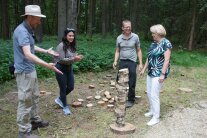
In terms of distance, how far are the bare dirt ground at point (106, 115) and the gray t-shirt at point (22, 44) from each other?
1.42m

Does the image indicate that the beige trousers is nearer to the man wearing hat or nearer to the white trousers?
the man wearing hat

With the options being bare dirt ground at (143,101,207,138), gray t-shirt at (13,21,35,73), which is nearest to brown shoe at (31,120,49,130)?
gray t-shirt at (13,21,35,73)

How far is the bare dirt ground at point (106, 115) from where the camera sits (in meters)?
6.07

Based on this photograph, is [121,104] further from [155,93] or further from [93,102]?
[93,102]

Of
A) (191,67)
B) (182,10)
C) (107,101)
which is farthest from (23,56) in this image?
(182,10)

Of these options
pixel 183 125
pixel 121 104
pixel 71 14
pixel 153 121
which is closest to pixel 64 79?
pixel 121 104

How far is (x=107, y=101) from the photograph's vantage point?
787 cm

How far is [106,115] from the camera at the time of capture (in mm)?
7039

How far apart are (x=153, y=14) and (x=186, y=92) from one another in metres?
17.0

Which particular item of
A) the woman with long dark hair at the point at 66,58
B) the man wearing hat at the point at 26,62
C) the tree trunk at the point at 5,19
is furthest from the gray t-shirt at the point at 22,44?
the tree trunk at the point at 5,19

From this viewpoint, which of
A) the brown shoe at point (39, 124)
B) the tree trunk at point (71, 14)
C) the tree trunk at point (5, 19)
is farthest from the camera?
the tree trunk at point (5, 19)

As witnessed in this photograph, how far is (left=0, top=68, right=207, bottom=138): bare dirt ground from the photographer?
6.07m

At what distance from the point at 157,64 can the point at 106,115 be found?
1.66m

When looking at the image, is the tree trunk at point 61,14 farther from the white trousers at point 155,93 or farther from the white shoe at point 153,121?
the white shoe at point 153,121
